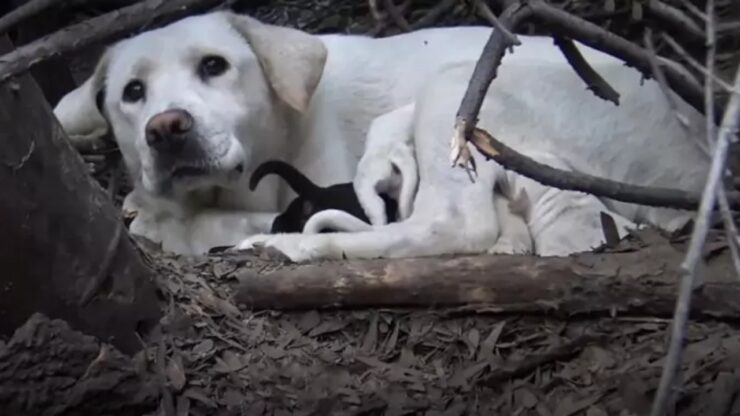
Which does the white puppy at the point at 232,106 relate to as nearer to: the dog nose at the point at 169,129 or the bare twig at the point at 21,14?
the dog nose at the point at 169,129

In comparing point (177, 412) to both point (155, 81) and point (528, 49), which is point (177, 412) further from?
point (528, 49)

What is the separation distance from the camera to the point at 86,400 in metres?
1.89

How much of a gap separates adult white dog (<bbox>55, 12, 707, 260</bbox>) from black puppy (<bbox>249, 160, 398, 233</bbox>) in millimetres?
106

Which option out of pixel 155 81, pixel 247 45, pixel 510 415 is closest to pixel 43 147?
pixel 510 415

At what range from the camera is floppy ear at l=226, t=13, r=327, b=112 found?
3.02 m

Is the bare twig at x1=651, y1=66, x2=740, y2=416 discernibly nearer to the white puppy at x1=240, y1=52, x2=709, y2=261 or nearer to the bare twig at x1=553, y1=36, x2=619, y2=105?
the bare twig at x1=553, y1=36, x2=619, y2=105

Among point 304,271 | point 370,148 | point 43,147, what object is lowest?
point 370,148

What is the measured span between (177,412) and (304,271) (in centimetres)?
36

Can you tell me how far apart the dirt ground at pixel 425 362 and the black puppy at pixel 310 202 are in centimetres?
67

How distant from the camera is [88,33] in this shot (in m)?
1.65

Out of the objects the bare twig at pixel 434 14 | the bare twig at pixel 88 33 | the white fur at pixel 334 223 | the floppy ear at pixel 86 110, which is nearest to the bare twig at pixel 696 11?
the bare twig at pixel 88 33

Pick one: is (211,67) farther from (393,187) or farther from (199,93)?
(393,187)

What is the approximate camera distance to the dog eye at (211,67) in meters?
2.99

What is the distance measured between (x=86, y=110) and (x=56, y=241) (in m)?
1.45
